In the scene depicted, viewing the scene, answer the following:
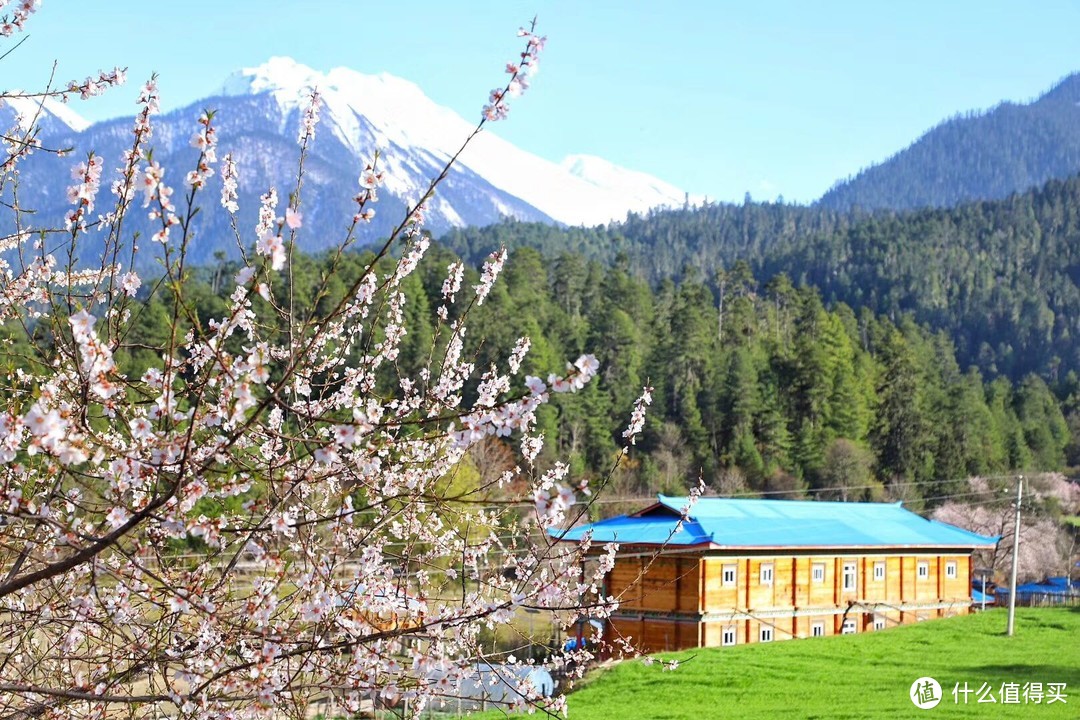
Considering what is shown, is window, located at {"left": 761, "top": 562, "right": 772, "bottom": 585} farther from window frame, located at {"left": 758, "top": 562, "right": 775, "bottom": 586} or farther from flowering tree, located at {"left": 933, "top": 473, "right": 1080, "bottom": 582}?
flowering tree, located at {"left": 933, "top": 473, "right": 1080, "bottom": 582}

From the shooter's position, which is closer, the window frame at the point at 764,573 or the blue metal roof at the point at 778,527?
the blue metal roof at the point at 778,527

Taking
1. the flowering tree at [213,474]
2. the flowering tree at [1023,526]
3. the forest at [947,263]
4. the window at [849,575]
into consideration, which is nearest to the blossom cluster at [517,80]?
the flowering tree at [213,474]

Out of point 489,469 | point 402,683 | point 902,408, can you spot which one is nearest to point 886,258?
point 902,408

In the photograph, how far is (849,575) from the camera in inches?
1167

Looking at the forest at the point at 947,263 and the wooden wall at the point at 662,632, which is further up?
the forest at the point at 947,263

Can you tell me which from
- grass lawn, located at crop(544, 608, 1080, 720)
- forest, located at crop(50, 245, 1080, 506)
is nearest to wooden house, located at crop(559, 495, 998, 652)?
grass lawn, located at crop(544, 608, 1080, 720)

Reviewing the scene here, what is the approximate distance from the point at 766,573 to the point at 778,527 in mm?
1600

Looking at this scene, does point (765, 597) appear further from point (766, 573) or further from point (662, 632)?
point (662, 632)

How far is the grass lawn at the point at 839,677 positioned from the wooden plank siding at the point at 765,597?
5.59ft

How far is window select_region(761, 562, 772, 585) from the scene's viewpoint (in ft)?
89.8

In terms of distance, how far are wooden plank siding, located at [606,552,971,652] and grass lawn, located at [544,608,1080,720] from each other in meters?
1.70

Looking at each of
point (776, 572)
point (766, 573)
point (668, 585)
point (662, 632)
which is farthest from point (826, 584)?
point (668, 585)

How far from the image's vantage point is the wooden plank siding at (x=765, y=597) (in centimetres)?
2592

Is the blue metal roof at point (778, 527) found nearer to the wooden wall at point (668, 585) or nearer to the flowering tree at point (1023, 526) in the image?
the wooden wall at point (668, 585)
